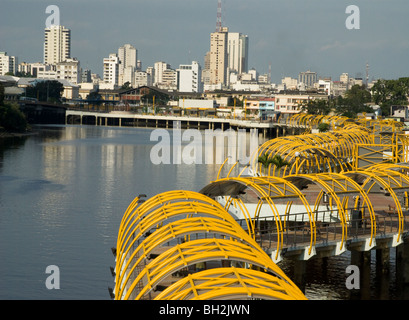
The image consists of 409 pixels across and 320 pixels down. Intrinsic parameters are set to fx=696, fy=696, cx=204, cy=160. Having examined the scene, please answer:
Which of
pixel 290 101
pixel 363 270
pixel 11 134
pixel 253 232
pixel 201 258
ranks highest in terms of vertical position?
pixel 290 101

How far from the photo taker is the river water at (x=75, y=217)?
2157 centimetres

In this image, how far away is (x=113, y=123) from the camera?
134375 mm

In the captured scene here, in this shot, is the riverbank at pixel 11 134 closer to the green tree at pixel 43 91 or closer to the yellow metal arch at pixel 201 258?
the green tree at pixel 43 91

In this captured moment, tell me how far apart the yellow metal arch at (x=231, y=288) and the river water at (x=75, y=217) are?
10.3 meters

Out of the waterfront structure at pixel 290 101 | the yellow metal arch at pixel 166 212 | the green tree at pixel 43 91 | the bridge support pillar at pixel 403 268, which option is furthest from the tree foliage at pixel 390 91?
the yellow metal arch at pixel 166 212

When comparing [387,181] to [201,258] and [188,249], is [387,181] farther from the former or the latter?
[201,258]

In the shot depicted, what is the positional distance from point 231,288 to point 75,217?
22.9m

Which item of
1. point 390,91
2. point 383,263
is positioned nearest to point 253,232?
point 383,263

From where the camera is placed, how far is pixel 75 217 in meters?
32.0

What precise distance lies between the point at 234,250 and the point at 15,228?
62.9 feet

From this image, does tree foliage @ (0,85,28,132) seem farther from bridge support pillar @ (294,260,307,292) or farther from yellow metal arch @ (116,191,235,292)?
yellow metal arch @ (116,191,235,292)
